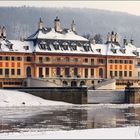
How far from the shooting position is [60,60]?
88.1m

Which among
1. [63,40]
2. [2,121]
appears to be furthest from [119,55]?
[2,121]

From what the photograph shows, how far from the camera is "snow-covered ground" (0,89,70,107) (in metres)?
67.1

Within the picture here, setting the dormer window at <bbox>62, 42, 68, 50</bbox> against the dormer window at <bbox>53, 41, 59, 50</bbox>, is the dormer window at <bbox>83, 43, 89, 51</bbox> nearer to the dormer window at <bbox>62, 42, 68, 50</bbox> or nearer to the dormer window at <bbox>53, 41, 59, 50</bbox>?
the dormer window at <bbox>62, 42, 68, 50</bbox>

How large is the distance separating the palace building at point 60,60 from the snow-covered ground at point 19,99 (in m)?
9.38

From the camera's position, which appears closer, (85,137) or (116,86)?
(85,137)

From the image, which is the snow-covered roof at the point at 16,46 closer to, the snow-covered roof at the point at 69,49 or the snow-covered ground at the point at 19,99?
the snow-covered roof at the point at 69,49

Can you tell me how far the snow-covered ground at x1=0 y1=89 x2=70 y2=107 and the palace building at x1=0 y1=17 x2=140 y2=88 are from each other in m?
9.38

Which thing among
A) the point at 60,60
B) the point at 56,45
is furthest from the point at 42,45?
the point at 60,60

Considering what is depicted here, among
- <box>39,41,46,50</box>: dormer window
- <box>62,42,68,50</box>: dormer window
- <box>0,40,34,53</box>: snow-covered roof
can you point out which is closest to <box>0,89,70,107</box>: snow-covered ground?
<box>0,40,34,53</box>: snow-covered roof

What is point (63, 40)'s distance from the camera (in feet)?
291

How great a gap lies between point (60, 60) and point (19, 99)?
68.1ft

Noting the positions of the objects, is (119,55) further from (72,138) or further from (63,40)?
(72,138)

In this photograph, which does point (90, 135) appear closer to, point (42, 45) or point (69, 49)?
point (42, 45)

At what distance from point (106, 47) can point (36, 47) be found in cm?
1464
